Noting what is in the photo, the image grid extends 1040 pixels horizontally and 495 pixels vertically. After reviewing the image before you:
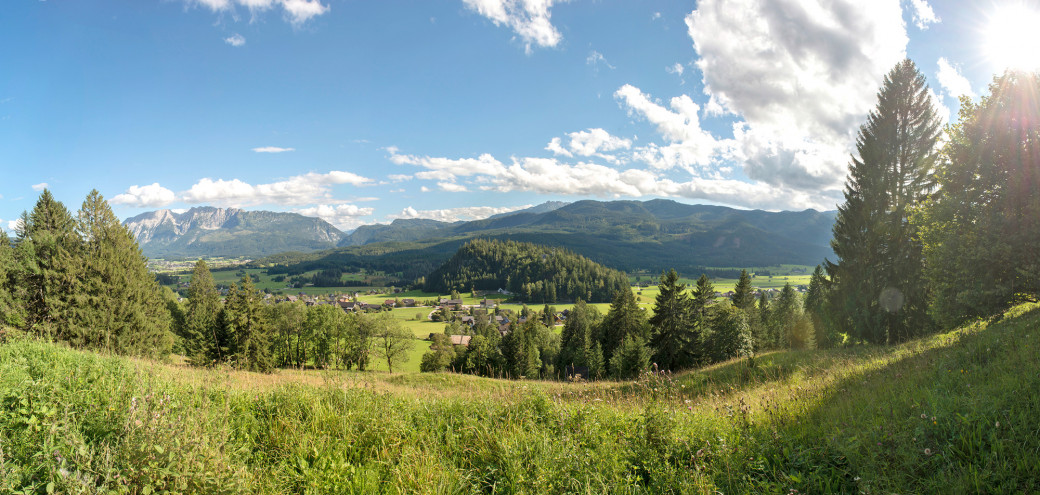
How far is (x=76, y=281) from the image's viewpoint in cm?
2005

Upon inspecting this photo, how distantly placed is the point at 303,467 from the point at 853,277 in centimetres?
2444

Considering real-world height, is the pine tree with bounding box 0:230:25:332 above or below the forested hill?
above

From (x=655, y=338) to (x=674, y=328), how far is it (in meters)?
1.81

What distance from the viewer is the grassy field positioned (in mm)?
3443

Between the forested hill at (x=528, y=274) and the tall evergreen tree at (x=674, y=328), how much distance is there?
8837 cm

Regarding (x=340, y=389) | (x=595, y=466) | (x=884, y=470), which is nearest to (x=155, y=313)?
(x=340, y=389)

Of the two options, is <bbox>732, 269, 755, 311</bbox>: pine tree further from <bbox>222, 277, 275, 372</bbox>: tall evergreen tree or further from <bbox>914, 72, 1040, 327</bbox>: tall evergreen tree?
<bbox>222, 277, 275, 372</bbox>: tall evergreen tree

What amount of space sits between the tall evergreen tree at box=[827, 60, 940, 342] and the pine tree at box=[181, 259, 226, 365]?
1551 inches

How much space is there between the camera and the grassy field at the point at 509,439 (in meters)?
3.44

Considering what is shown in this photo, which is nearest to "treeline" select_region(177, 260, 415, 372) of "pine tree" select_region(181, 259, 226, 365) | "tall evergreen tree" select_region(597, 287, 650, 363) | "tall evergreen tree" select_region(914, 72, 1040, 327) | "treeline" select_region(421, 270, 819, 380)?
"pine tree" select_region(181, 259, 226, 365)

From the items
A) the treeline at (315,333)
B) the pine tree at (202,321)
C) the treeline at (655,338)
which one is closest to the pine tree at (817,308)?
the treeline at (655,338)

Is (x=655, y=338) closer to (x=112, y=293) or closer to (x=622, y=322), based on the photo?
(x=622, y=322)

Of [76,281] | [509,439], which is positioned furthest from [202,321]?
[509,439]

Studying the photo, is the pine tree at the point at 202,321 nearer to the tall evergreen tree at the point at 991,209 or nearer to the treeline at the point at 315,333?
the treeline at the point at 315,333
